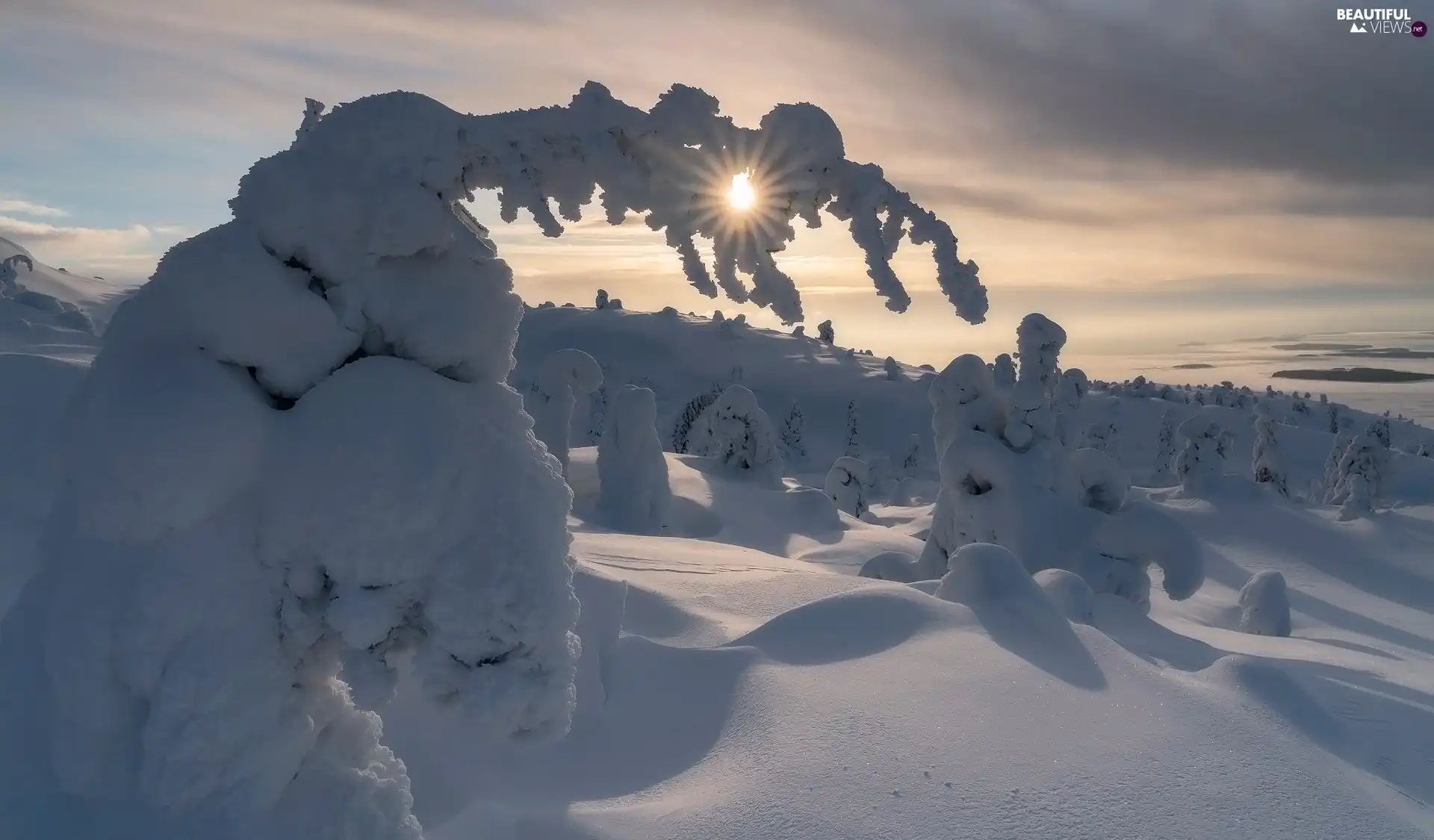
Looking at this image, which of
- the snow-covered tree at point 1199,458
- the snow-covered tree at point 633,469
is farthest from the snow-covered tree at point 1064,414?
the snow-covered tree at point 1199,458

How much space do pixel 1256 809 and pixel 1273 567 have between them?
1775 centimetres

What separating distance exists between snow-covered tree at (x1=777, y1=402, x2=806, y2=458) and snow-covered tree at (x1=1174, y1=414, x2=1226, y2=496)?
2857cm

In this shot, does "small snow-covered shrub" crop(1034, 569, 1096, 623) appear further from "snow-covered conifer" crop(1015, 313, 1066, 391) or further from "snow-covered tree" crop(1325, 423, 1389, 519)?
"snow-covered tree" crop(1325, 423, 1389, 519)

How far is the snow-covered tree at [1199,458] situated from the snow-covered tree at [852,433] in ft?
98.0

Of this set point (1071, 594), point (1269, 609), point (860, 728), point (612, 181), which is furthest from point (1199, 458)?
point (612, 181)

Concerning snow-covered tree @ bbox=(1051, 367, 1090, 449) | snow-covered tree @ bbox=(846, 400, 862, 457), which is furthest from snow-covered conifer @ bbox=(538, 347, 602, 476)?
→ snow-covered tree @ bbox=(846, 400, 862, 457)

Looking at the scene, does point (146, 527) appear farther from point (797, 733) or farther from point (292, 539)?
point (797, 733)

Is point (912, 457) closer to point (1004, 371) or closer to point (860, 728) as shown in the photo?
point (1004, 371)

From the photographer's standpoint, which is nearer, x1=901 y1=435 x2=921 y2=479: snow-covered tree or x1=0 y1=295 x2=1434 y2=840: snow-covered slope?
x1=0 y1=295 x2=1434 y2=840: snow-covered slope

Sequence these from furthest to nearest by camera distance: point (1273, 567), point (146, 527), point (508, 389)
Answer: point (1273, 567) → point (508, 389) → point (146, 527)

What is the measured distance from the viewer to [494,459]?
3133mm

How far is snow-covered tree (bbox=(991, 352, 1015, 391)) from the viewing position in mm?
14484

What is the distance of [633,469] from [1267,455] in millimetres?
22748

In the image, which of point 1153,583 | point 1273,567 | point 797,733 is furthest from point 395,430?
point 1273,567
